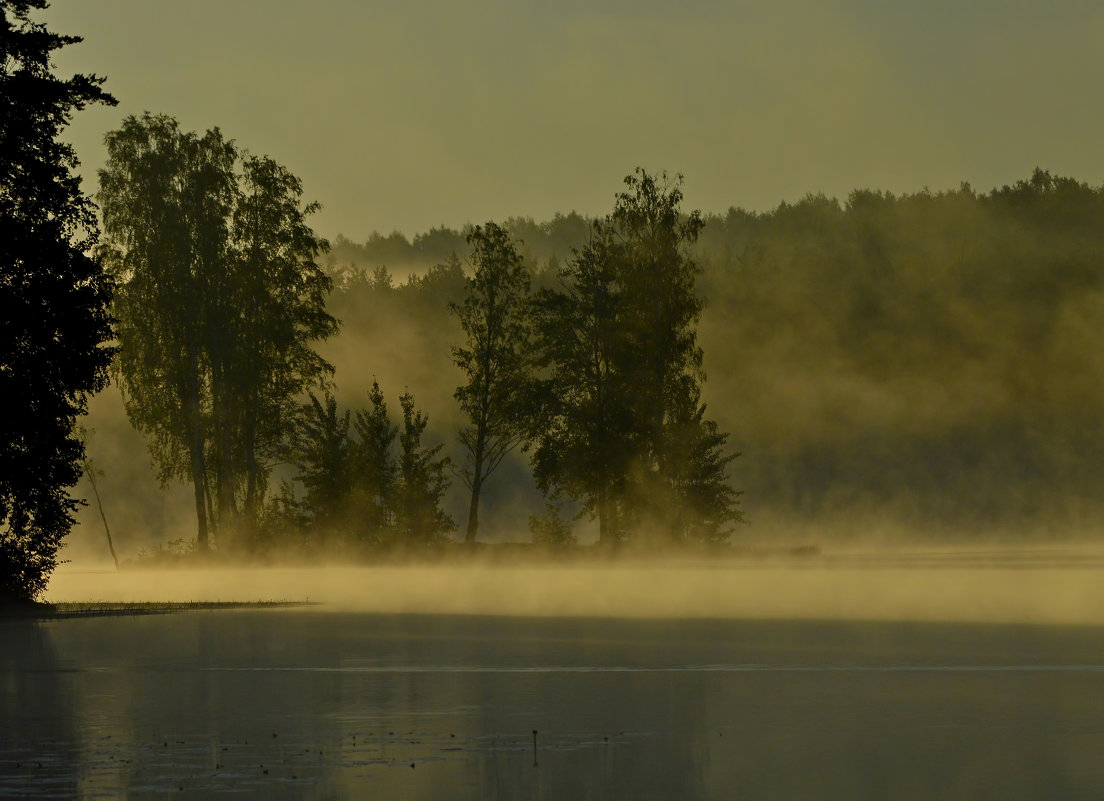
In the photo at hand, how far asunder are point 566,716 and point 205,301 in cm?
6001

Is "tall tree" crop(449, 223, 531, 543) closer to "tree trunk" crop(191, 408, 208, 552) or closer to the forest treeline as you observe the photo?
the forest treeline

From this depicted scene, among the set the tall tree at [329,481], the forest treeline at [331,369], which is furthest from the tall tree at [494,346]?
the tall tree at [329,481]

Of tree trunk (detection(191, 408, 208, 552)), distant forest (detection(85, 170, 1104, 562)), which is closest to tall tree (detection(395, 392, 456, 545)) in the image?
tree trunk (detection(191, 408, 208, 552))

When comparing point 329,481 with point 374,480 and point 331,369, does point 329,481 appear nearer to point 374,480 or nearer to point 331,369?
point 374,480

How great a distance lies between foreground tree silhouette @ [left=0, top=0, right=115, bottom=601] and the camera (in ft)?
109

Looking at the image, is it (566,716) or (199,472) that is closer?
(566,716)

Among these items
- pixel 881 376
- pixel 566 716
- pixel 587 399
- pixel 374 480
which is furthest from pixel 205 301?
pixel 881 376

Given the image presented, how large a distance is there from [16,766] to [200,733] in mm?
2281

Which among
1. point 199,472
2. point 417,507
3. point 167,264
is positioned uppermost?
point 167,264

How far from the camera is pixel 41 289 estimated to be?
109 feet

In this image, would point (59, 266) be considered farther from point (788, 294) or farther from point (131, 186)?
point (788, 294)

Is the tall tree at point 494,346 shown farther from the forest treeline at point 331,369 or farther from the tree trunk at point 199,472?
the tree trunk at point 199,472

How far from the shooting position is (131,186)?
7238 cm

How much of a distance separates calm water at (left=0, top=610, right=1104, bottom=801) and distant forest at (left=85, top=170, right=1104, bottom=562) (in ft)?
310
